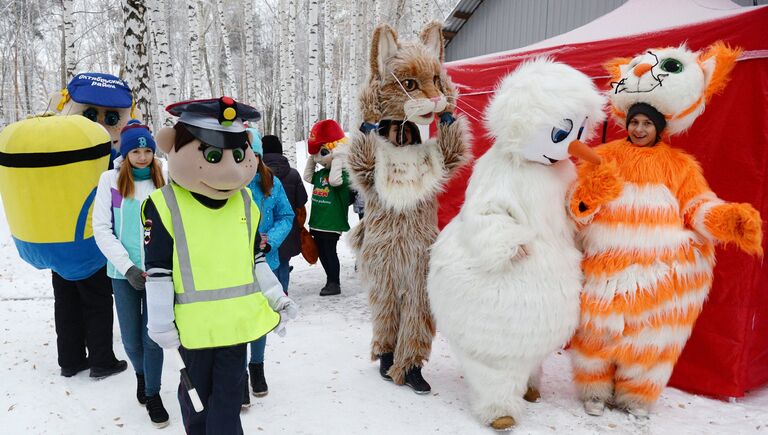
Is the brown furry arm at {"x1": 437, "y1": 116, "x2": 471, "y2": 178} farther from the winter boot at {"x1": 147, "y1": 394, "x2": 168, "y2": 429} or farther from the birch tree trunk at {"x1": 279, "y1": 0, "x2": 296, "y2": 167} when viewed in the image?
the birch tree trunk at {"x1": 279, "y1": 0, "x2": 296, "y2": 167}

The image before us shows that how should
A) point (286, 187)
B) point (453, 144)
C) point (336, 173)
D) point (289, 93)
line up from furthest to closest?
point (289, 93) → point (336, 173) → point (286, 187) → point (453, 144)

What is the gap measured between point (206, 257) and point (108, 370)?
2.06 meters

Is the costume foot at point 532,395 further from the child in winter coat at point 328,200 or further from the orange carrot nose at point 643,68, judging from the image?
the child in winter coat at point 328,200

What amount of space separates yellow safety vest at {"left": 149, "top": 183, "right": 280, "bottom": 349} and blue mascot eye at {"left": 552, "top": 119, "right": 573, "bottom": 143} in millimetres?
1762

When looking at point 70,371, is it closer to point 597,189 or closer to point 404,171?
point 404,171

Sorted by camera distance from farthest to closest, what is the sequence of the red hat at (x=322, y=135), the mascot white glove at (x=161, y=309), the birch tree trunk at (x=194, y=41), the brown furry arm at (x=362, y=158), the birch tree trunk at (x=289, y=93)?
1. the birch tree trunk at (x=289, y=93)
2. the birch tree trunk at (x=194, y=41)
3. the red hat at (x=322, y=135)
4. the brown furry arm at (x=362, y=158)
5. the mascot white glove at (x=161, y=309)

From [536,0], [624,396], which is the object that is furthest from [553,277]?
[536,0]

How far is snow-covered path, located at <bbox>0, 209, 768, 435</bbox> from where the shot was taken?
2.83 metres

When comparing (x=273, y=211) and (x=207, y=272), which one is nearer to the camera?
(x=207, y=272)

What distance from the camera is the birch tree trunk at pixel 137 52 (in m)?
5.71

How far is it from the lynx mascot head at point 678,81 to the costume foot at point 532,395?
72.0 inches

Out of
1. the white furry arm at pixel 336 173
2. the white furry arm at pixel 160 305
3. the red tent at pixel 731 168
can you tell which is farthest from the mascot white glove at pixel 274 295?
the white furry arm at pixel 336 173

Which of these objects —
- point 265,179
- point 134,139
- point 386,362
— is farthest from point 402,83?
point 386,362

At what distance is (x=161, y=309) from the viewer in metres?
1.99
